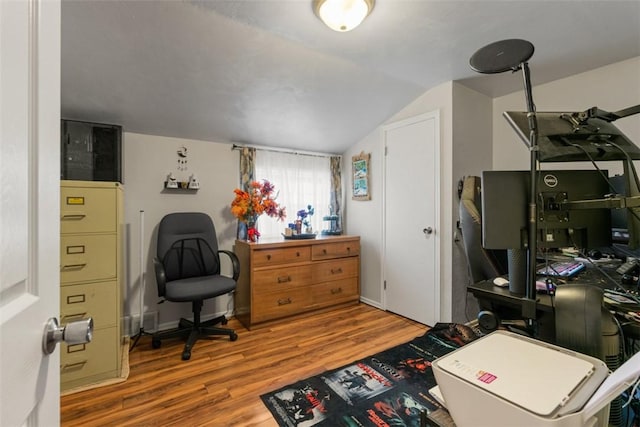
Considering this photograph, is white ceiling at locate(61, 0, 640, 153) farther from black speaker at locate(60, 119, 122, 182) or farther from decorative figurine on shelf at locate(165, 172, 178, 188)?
decorative figurine on shelf at locate(165, 172, 178, 188)

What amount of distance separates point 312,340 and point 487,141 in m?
2.56

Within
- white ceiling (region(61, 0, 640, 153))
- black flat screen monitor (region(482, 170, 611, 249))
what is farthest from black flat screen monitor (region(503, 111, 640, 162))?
white ceiling (region(61, 0, 640, 153))

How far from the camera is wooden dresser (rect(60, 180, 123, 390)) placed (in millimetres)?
1786

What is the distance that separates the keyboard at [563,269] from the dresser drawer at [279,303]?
82.6 inches

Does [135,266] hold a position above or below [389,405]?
above

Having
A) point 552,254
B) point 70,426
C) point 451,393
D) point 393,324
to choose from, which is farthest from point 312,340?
point 451,393

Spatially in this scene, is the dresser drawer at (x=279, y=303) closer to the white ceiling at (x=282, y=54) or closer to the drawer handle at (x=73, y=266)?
the drawer handle at (x=73, y=266)

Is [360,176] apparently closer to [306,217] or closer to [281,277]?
[306,217]

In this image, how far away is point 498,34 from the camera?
1929mm

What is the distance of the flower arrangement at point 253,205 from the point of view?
2.83 metres

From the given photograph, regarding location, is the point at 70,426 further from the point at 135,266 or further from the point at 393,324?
the point at 393,324

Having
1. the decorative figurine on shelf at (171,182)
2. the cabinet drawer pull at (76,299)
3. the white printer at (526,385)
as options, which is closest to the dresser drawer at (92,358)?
the cabinet drawer pull at (76,299)

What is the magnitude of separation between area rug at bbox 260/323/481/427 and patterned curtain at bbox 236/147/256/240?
1662mm

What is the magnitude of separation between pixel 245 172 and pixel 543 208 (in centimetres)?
270
